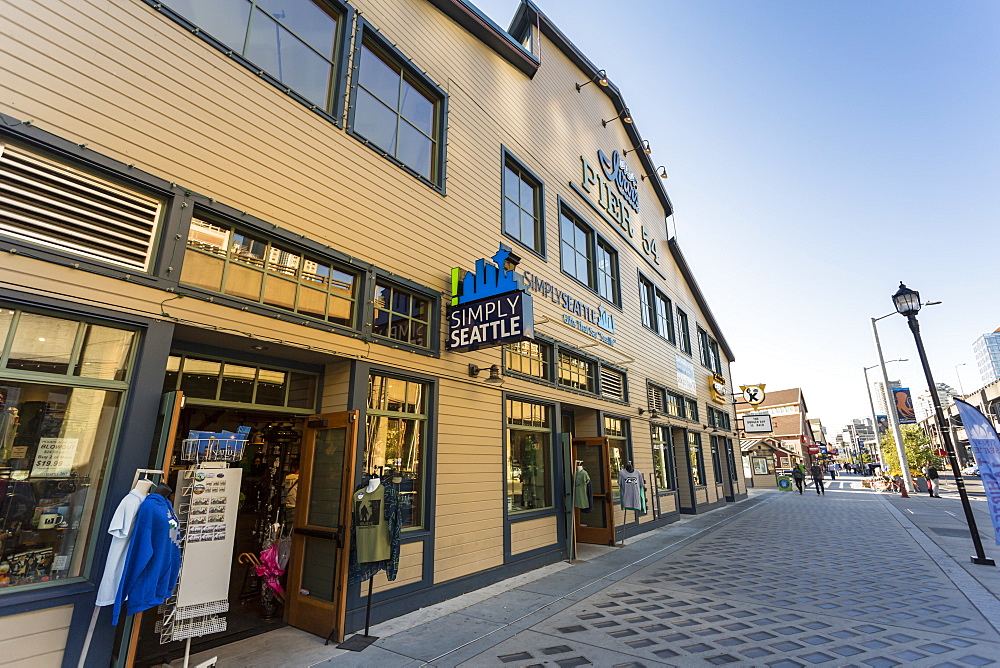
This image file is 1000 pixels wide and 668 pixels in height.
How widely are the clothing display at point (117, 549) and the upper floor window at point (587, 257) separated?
9.48m

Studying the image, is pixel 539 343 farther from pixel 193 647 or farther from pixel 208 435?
pixel 193 647

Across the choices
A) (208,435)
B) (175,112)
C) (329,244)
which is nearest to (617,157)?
(329,244)

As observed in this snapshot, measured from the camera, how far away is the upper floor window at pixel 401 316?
6.55 m

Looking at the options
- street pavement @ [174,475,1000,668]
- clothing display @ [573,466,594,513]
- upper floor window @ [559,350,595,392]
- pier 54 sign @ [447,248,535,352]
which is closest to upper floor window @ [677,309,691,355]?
upper floor window @ [559,350,595,392]

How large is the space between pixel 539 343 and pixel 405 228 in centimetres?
421

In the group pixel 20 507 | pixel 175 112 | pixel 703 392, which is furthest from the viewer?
pixel 703 392

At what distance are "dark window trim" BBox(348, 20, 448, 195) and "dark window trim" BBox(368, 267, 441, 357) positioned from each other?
1.84 metres

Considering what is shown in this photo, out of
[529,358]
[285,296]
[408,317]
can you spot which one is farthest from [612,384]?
[285,296]

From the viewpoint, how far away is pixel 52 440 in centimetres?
359

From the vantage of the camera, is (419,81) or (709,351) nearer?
(419,81)

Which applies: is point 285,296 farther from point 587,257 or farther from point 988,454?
point 988,454

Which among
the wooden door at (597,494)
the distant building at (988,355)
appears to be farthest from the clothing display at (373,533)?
the distant building at (988,355)

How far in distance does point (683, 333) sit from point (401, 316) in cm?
1709

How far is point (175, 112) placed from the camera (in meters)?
4.66
